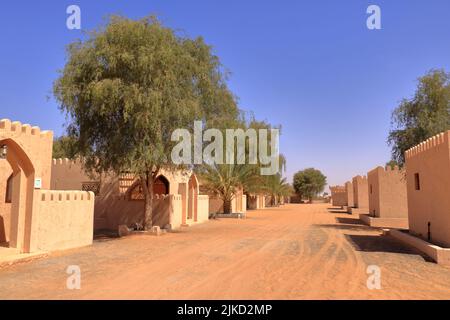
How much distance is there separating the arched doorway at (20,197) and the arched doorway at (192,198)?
1442 cm

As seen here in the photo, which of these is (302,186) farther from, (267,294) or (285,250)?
(267,294)

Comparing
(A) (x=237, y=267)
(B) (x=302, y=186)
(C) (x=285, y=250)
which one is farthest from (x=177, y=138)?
(B) (x=302, y=186)

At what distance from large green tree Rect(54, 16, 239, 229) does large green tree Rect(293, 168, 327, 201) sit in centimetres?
7630

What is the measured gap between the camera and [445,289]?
798 cm

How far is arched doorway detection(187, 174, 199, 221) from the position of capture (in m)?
26.5

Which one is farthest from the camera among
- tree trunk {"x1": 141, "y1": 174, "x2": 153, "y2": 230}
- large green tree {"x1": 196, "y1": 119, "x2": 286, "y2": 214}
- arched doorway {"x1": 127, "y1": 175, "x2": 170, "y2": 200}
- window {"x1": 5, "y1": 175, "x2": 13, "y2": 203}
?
large green tree {"x1": 196, "y1": 119, "x2": 286, "y2": 214}

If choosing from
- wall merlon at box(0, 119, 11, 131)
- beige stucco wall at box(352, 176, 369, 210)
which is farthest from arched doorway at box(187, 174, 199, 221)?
beige stucco wall at box(352, 176, 369, 210)

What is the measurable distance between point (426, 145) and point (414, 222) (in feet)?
12.2

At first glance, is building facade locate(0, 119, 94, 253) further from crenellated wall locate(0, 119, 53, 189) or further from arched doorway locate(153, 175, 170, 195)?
arched doorway locate(153, 175, 170, 195)

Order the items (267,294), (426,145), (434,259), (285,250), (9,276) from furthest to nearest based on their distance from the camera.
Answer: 1. (426,145)
2. (285,250)
3. (434,259)
4. (9,276)
5. (267,294)

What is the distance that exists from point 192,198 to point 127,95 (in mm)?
12062

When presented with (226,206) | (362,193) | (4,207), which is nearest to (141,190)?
(4,207)

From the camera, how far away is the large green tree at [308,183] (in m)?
91.2

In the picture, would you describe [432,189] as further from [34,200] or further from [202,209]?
[202,209]
